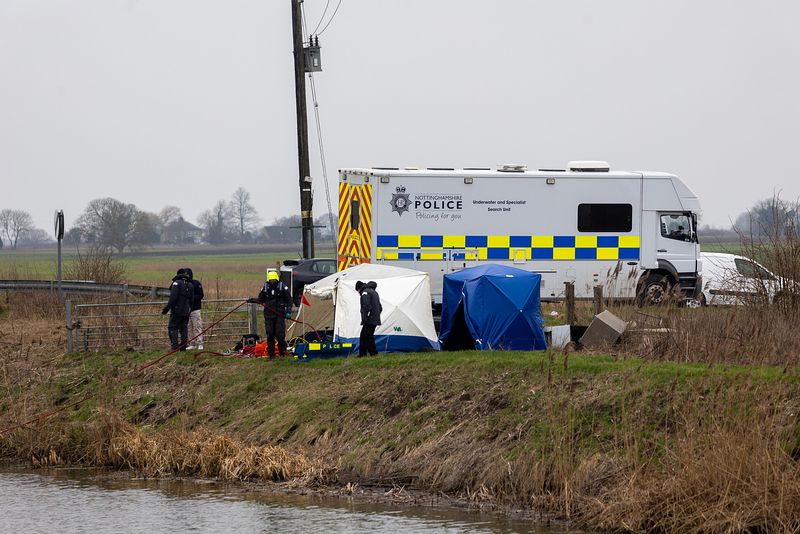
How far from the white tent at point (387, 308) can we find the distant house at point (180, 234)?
426ft

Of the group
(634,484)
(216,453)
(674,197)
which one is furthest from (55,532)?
(674,197)

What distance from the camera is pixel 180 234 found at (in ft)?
505

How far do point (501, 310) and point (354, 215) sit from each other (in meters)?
6.98

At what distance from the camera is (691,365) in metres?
17.0

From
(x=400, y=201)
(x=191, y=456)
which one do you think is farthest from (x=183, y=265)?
(x=191, y=456)

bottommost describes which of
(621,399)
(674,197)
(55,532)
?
(55,532)

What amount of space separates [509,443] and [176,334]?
8715 millimetres

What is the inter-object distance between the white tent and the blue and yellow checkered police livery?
3822 mm

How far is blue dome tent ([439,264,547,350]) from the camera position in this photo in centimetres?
2048

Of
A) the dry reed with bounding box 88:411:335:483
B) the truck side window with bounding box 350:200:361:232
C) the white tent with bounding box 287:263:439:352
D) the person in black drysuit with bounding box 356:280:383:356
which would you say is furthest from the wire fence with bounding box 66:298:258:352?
the dry reed with bounding box 88:411:335:483

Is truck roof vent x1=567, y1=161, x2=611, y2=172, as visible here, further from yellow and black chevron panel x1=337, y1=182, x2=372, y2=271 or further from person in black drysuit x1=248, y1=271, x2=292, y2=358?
person in black drysuit x1=248, y1=271, x2=292, y2=358

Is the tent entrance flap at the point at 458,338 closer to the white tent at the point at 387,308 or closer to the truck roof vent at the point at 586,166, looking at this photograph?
the white tent at the point at 387,308

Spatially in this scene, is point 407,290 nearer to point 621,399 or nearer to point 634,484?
point 621,399

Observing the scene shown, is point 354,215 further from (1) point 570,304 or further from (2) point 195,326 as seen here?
(1) point 570,304
